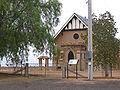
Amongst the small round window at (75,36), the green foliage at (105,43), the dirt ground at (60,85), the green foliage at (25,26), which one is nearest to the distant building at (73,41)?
the small round window at (75,36)

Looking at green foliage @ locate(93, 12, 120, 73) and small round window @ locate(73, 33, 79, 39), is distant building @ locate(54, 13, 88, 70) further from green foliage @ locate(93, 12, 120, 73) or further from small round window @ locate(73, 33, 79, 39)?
green foliage @ locate(93, 12, 120, 73)

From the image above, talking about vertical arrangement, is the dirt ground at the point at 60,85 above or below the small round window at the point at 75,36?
below

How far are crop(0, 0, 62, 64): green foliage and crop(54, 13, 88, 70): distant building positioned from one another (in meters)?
22.8

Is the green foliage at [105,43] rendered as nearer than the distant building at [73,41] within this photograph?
Yes

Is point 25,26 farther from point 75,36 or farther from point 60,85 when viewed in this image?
point 75,36

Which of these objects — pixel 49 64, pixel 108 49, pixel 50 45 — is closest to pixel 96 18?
pixel 108 49

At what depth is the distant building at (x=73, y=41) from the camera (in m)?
52.6

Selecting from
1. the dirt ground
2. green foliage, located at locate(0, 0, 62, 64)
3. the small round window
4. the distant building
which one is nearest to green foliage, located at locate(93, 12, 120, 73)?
green foliage, located at locate(0, 0, 62, 64)

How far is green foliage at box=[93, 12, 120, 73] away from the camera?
2941 cm

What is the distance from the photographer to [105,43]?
1162 inches

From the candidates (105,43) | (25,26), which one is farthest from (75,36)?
(25,26)

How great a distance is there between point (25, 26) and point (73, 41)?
1128 inches

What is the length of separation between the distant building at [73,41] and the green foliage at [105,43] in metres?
21.3

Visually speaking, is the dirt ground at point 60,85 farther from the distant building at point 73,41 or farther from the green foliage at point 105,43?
the distant building at point 73,41
